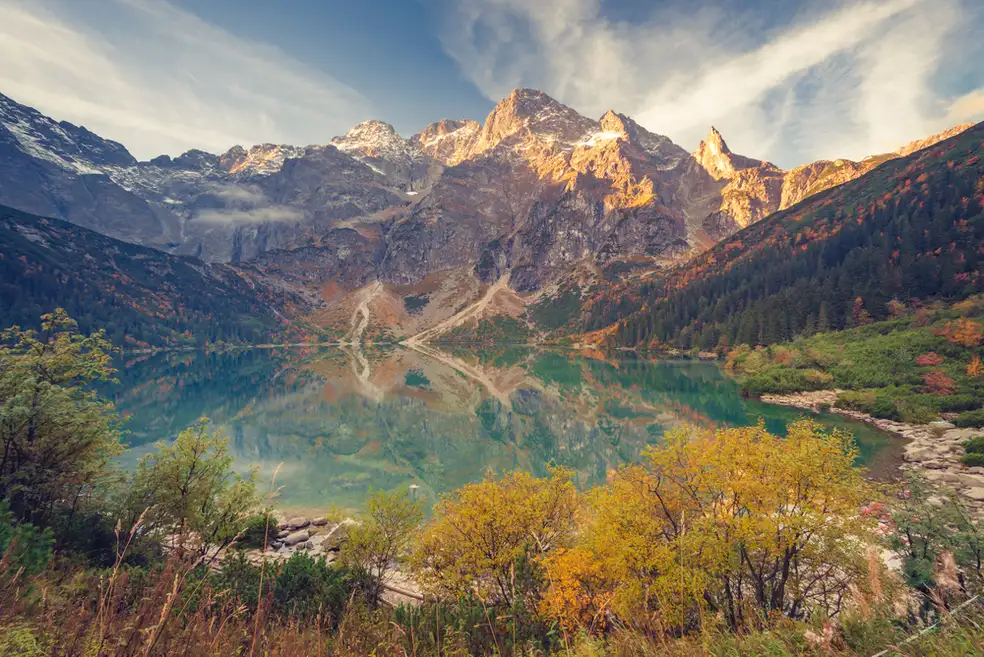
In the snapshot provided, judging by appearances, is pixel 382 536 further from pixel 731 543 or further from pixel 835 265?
pixel 835 265

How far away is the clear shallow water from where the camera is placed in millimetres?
40188

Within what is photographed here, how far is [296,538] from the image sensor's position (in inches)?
1011

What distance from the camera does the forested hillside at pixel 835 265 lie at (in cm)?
8856

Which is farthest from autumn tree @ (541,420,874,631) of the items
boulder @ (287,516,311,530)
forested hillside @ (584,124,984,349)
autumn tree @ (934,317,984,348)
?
forested hillside @ (584,124,984,349)

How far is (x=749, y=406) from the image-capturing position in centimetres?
5391

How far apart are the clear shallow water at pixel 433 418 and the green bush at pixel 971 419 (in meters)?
5.86

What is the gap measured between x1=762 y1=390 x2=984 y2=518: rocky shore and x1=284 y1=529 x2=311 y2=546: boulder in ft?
112

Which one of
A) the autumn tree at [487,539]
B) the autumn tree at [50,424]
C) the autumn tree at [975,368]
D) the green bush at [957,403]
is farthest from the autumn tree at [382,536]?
the autumn tree at [975,368]

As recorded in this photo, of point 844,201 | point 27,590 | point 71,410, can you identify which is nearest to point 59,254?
point 71,410

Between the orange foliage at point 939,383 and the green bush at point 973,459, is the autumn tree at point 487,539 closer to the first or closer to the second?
the green bush at point 973,459

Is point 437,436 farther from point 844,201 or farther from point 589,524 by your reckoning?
point 844,201

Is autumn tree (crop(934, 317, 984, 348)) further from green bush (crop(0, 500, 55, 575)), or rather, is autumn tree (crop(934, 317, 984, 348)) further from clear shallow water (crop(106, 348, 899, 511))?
green bush (crop(0, 500, 55, 575))

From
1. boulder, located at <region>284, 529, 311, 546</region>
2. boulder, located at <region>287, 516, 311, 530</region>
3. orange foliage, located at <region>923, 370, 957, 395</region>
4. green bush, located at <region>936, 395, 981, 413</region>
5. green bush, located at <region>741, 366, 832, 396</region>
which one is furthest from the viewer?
green bush, located at <region>741, 366, 832, 396</region>

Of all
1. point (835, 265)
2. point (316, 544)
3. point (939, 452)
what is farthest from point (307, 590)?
point (835, 265)
